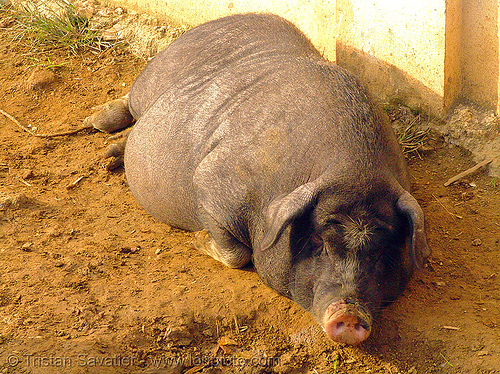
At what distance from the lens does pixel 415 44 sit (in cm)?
507

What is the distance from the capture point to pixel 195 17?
6.82m

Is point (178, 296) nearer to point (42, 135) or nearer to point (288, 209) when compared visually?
point (288, 209)

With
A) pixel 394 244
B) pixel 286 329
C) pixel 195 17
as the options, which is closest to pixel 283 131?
pixel 394 244

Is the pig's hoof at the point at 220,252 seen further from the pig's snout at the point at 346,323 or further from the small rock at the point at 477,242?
the small rock at the point at 477,242

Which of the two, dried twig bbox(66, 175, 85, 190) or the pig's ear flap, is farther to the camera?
dried twig bbox(66, 175, 85, 190)

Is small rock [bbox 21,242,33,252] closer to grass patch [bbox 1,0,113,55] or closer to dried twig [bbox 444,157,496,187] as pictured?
dried twig [bbox 444,157,496,187]

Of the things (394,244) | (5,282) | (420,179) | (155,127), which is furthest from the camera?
(420,179)

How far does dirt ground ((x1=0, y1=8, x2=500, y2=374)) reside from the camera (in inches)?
140

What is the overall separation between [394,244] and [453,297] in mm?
704

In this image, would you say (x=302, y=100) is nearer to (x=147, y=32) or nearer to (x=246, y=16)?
(x=246, y=16)

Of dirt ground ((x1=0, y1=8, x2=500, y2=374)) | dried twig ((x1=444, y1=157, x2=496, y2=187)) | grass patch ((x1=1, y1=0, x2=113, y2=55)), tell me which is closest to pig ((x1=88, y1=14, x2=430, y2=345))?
dirt ground ((x1=0, y1=8, x2=500, y2=374))

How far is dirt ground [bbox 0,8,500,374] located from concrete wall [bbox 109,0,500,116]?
1.86ft

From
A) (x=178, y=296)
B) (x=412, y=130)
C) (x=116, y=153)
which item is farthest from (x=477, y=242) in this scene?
(x=116, y=153)

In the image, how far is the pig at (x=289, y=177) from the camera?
11.4 feet
